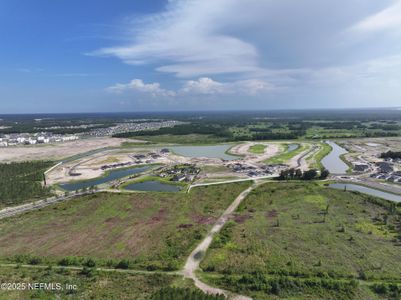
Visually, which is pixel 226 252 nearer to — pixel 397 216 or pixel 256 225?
pixel 256 225

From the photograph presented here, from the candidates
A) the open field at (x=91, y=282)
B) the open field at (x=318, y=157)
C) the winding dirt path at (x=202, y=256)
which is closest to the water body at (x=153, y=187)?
the winding dirt path at (x=202, y=256)

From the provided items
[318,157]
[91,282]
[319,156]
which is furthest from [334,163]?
[91,282]

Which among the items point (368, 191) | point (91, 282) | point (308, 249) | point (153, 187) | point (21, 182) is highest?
point (21, 182)

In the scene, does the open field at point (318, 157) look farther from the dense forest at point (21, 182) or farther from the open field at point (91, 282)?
the dense forest at point (21, 182)

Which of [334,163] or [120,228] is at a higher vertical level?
[334,163]

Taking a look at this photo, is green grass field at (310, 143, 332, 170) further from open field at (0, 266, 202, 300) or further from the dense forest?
the dense forest

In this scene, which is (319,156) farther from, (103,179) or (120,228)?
(120,228)

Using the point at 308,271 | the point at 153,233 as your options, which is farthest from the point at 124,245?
the point at 308,271
